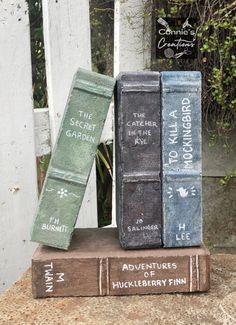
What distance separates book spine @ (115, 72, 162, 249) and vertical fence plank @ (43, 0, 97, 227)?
0.43 m

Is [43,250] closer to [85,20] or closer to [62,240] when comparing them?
[62,240]

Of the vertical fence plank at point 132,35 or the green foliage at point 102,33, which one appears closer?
the vertical fence plank at point 132,35

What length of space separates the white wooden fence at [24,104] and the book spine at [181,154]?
0.49m

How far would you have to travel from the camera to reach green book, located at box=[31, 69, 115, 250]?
43.6 inches

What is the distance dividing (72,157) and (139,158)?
135 mm

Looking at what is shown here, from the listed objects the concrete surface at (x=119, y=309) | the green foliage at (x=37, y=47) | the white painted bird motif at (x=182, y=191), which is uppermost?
the green foliage at (x=37, y=47)

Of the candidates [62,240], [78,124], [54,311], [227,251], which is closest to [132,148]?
[78,124]

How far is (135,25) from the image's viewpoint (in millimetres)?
1673

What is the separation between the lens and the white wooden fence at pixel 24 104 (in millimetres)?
1465

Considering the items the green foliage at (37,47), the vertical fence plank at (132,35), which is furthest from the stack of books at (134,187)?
the green foliage at (37,47)

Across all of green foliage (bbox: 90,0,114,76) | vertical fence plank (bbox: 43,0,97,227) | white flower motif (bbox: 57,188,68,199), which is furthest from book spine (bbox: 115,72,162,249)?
green foliage (bbox: 90,0,114,76)

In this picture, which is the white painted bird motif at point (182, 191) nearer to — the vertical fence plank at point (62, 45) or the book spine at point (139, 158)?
the book spine at point (139, 158)

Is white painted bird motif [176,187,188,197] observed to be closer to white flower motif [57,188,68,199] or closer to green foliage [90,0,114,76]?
white flower motif [57,188,68,199]

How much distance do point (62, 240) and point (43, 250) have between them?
0.06 metres
